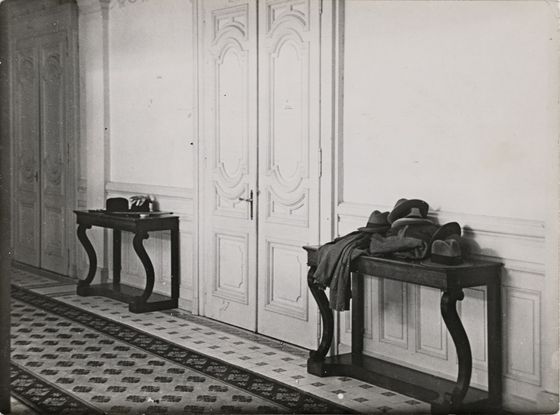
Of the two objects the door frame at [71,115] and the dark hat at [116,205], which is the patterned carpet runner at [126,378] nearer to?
the dark hat at [116,205]

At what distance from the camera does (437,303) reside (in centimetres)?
465

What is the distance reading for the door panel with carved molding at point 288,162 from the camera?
552cm

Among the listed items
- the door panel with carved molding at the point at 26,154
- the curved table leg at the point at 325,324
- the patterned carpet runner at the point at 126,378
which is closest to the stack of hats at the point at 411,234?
the curved table leg at the point at 325,324

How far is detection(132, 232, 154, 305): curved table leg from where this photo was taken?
22.2 ft

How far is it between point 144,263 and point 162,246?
468mm

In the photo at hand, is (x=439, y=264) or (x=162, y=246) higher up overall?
(x=439, y=264)

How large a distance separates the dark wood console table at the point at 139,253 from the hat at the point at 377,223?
264 cm

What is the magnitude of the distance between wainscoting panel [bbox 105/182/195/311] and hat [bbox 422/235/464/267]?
3.09 meters

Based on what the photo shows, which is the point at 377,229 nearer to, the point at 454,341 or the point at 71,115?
the point at 454,341

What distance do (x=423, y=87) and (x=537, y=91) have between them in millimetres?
813

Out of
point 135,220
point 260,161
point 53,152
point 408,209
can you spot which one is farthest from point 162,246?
point 408,209

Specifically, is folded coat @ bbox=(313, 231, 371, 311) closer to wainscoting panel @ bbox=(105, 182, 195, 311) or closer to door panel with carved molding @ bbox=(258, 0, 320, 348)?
door panel with carved molding @ bbox=(258, 0, 320, 348)

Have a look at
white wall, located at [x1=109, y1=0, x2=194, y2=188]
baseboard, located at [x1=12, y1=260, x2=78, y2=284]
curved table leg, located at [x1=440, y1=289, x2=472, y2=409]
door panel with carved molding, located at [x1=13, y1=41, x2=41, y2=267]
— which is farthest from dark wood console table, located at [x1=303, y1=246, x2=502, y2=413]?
door panel with carved molding, located at [x1=13, y1=41, x2=41, y2=267]

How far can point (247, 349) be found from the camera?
561 centimetres
